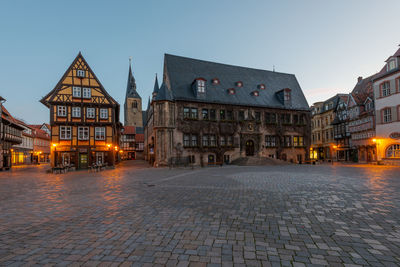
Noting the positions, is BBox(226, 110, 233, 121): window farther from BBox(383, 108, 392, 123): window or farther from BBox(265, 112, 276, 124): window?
BBox(383, 108, 392, 123): window

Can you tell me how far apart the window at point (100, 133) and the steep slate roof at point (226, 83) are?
9746 mm

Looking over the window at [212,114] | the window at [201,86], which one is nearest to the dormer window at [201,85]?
the window at [201,86]

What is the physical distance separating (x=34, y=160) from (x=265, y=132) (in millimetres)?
51189

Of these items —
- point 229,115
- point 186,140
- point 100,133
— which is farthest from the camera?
point 229,115

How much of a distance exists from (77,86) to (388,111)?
37729mm

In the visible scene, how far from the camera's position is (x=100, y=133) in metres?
26.2

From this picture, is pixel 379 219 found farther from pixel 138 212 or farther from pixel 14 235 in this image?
pixel 14 235

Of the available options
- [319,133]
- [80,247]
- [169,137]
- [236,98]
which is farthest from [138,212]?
[319,133]

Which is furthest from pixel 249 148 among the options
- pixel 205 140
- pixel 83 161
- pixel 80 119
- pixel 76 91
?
pixel 76 91

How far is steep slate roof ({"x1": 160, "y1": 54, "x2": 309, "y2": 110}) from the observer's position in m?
28.7

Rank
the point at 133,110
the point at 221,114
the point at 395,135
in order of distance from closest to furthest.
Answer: the point at 395,135, the point at 221,114, the point at 133,110

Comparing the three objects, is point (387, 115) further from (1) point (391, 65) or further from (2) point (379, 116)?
(1) point (391, 65)

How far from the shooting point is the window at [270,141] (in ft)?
103

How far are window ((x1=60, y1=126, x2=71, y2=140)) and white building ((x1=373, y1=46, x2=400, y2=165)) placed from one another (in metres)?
37.3
